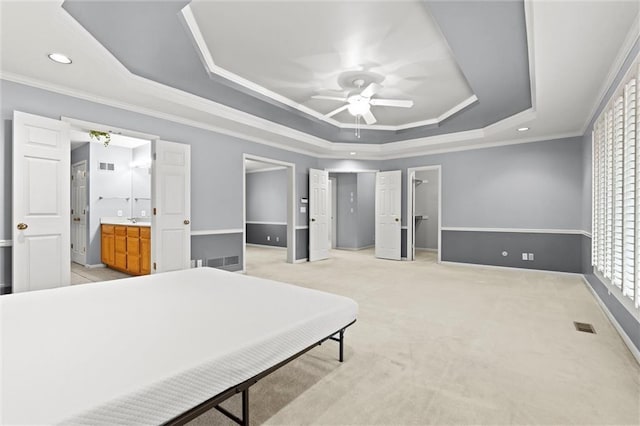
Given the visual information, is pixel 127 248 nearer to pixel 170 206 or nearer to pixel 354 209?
pixel 170 206

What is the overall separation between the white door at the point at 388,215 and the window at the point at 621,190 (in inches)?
156

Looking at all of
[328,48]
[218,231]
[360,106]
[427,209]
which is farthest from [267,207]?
[328,48]

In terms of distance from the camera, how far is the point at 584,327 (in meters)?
2.98

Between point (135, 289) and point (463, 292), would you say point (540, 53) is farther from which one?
point (135, 289)

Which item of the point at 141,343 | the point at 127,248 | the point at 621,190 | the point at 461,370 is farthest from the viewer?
the point at 127,248

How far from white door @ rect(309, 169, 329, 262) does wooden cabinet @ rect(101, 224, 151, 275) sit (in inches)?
127

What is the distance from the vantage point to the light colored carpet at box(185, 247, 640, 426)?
1690mm

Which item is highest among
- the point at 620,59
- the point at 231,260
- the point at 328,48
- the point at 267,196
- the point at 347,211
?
the point at 328,48

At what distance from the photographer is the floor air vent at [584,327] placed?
114 inches

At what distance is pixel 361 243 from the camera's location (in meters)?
9.28

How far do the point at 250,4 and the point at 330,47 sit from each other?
90 cm

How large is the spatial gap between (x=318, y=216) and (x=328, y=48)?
171 inches

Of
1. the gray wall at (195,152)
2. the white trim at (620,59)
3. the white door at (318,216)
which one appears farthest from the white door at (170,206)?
the white trim at (620,59)

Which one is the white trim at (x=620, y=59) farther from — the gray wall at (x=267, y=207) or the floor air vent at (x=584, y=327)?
the gray wall at (x=267, y=207)
